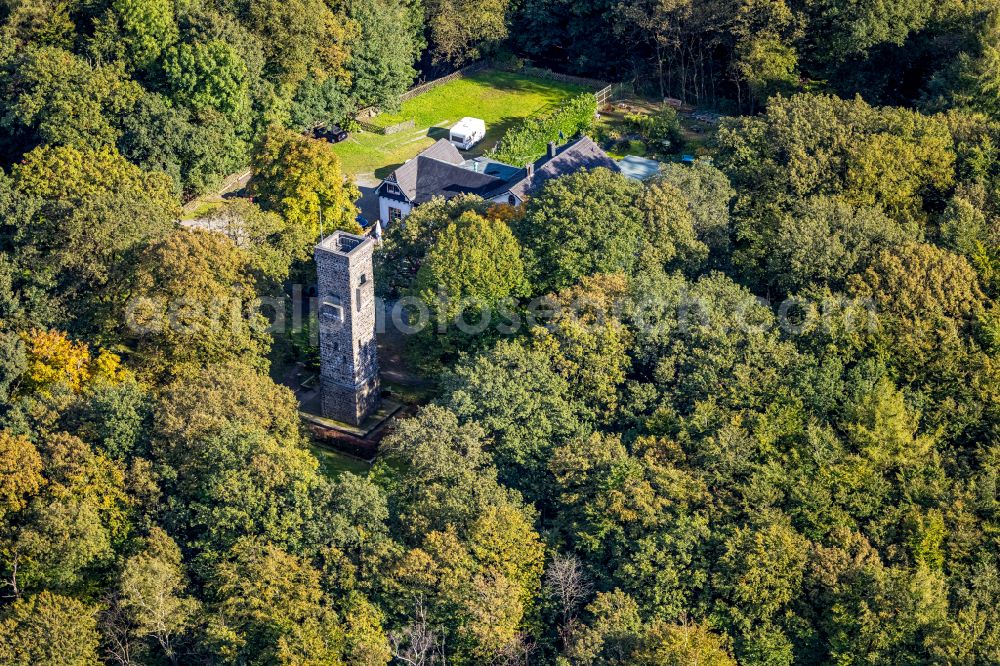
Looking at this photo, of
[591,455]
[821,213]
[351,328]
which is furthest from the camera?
[821,213]

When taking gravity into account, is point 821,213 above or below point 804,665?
above

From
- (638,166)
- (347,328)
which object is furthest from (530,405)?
(638,166)

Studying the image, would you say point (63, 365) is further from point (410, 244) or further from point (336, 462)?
point (410, 244)

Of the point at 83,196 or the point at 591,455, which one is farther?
the point at 83,196

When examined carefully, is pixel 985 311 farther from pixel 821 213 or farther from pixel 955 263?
pixel 821 213

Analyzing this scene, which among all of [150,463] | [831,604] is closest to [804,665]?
[831,604]

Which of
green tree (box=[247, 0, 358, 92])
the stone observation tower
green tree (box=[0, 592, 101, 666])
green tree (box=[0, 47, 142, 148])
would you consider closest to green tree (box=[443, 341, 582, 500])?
the stone observation tower

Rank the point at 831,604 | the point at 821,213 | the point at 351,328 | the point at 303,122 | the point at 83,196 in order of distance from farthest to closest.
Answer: the point at 303,122 < the point at 83,196 < the point at 821,213 < the point at 351,328 < the point at 831,604

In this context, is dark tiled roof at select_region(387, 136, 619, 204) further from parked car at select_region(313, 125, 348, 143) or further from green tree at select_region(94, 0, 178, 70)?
green tree at select_region(94, 0, 178, 70)
